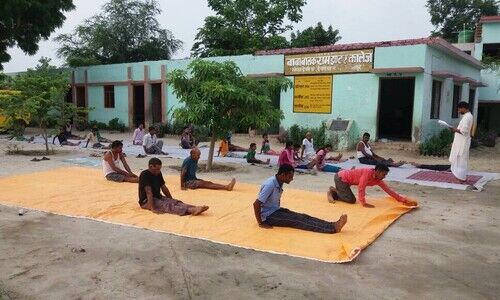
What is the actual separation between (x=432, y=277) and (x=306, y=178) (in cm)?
550

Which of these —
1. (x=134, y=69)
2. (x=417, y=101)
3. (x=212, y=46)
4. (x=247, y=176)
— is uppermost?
(x=212, y=46)

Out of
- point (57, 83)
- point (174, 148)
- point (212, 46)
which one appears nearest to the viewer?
point (57, 83)

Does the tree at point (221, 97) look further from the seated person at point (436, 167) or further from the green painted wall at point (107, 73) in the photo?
the green painted wall at point (107, 73)

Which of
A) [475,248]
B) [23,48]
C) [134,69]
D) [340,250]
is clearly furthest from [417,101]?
[23,48]

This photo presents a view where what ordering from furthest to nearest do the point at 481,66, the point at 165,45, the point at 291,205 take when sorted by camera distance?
the point at 165,45
the point at 481,66
the point at 291,205

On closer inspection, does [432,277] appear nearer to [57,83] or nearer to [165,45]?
[57,83]

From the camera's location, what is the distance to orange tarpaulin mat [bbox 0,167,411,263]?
4664mm

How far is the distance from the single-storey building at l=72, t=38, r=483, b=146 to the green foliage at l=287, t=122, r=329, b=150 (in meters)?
0.32

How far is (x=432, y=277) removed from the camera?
12.8ft

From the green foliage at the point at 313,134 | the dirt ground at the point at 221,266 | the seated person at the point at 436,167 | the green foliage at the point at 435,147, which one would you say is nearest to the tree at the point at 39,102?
the dirt ground at the point at 221,266

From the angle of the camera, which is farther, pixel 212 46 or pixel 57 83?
pixel 212 46

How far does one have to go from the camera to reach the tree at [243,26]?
24500 millimetres

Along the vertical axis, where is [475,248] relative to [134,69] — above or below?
below

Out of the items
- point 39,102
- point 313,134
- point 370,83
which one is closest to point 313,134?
point 313,134
